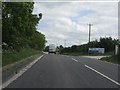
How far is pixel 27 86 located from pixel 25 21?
1845 centimetres

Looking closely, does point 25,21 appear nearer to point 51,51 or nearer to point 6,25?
point 6,25

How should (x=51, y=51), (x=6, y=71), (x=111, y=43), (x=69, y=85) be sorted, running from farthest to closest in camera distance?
1. (x=51, y=51)
2. (x=111, y=43)
3. (x=6, y=71)
4. (x=69, y=85)

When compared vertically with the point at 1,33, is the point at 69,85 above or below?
below

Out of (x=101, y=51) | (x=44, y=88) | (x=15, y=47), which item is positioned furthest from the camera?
(x=101, y=51)

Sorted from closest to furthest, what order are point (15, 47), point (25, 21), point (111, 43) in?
1. point (25, 21)
2. point (15, 47)
3. point (111, 43)

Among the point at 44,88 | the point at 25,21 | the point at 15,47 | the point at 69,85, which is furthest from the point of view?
the point at 15,47

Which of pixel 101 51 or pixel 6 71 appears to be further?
pixel 101 51

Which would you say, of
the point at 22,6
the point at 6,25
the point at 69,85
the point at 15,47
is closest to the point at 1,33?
the point at 6,25

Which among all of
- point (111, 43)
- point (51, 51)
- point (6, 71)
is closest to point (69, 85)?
→ point (6, 71)

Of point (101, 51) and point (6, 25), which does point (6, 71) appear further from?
point (101, 51)

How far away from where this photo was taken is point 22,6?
30578mm

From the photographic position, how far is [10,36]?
31672 millimetres

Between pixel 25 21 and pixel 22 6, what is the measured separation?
2.50 m

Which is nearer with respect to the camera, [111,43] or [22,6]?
[22,6]
